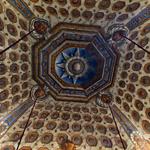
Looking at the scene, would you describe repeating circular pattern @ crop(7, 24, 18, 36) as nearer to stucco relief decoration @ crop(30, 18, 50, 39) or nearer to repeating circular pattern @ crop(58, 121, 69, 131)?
stucco relief decoration @ crop(30, 18, 50, 39)

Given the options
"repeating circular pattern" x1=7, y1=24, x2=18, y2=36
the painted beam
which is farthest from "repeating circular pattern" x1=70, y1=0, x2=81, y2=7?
"repeating circular pattern" x1=7, y1=24, x2=18, y2=36

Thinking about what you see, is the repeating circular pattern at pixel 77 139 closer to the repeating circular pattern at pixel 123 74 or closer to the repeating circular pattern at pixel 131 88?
the repeating circular pattern at pixel 131 88

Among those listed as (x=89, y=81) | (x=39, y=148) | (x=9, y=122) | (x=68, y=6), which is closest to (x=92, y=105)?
(x=89, y=81)

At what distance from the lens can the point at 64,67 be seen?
38.2 ft

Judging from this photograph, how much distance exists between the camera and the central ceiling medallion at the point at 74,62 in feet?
34.4

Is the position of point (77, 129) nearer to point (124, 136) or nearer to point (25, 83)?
point (124, 136)

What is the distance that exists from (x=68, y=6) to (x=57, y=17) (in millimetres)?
798

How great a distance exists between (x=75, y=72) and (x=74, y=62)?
0.63 meters

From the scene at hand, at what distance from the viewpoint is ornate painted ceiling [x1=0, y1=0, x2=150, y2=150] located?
9406mm

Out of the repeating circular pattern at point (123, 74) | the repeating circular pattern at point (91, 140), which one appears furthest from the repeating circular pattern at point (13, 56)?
the repeating circular pattern at point (91, 140)

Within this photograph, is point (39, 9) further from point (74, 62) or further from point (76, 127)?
point (76, 127)

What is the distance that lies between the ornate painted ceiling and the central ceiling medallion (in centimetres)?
5

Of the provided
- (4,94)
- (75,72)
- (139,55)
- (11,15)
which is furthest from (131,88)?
(11,15)

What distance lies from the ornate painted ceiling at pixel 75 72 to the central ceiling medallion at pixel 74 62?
51 mm
